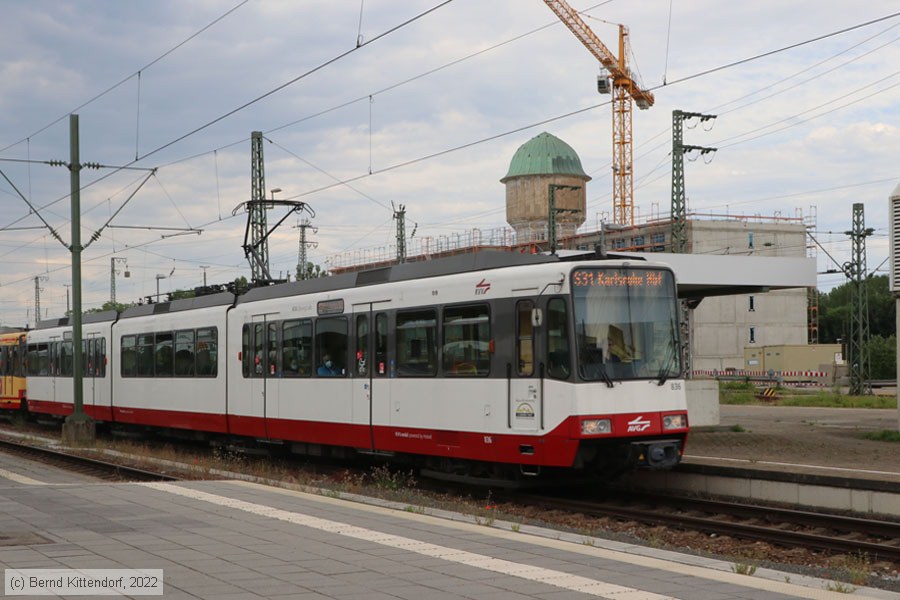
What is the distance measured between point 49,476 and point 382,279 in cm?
700

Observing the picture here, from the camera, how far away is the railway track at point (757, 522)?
429 inches

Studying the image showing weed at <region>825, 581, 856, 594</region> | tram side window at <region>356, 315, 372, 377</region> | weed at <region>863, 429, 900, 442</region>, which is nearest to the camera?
weed at <region>825, 581, 856, 594</region>

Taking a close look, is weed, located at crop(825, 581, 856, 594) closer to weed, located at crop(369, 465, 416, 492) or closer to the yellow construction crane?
weed, located at crop(369, 465, 416, 492)

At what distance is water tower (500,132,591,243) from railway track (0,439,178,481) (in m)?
61.1

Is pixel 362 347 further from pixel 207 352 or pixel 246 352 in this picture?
pixel 207 352

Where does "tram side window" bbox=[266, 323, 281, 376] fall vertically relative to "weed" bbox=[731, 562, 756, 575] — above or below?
above

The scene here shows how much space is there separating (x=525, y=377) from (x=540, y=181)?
73.4m

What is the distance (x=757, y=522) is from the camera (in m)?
12.7

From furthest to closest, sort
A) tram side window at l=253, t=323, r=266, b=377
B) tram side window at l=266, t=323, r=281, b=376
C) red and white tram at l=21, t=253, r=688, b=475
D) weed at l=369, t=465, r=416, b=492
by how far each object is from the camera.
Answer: tram side window at l=253, t=323, r=266, b=377 < tram side window at l=266, t=323, r=281, b=376 < weed at l=369, t=465, r=416, b=492 < red and white tram at l=21, t=253, r=688, b=475

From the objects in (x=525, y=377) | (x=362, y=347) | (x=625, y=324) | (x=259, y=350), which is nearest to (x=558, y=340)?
(x=525, y=377)

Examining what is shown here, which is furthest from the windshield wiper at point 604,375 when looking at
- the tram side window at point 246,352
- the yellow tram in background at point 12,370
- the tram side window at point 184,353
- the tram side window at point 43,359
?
the yellow tram in background at point 12,370

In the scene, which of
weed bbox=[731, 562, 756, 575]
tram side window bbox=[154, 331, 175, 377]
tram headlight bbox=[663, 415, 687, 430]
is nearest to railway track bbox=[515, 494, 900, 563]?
tram headlight bbox=[663, 415, 687, 430]

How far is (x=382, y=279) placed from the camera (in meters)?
16.9

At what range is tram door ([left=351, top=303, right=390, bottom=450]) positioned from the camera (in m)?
16.4
